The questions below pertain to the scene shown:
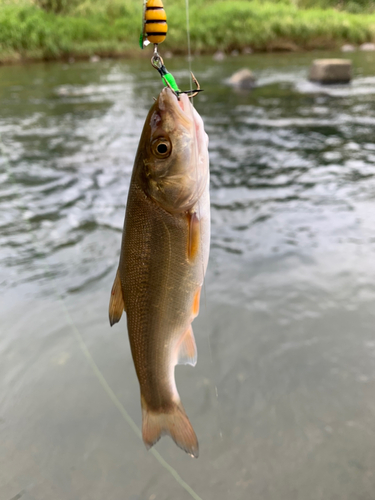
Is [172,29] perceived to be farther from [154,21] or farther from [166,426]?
[166,426]

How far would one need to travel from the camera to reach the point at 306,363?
3.05 metres

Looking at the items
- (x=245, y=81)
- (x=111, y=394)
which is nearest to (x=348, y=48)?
(x=245, y=81)

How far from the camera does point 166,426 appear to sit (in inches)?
58.3

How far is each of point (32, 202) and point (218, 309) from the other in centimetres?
372

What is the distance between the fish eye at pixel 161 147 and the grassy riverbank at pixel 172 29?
77.6 feet

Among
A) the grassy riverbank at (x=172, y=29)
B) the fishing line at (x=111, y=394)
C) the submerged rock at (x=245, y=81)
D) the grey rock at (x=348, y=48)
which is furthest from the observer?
the grey rock at (x=348, y=48)

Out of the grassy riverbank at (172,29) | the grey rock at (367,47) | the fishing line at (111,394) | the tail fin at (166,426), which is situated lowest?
the fishing line at (111,394)

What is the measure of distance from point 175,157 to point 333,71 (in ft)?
47.9

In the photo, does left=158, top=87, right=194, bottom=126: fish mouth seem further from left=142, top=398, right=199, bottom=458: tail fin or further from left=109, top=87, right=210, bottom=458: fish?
left=142, top=398, right=199, bottom=458: tail fin

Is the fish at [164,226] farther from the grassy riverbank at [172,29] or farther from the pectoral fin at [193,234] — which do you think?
the grassy riverbank at [172,29]

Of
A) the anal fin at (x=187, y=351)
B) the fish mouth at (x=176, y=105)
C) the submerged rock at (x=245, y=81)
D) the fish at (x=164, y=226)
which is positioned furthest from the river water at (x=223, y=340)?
the submerged rock at (x=245, y=81)

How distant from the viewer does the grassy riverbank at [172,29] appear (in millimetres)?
21797

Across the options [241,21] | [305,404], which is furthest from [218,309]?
[241,21]

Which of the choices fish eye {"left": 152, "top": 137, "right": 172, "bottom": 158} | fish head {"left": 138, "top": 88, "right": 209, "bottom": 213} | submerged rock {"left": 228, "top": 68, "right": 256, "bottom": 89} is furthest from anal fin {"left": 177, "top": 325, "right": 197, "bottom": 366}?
submerged rock {"left": 228, "top": 68, "right": 256, "bottom": 89}
